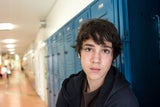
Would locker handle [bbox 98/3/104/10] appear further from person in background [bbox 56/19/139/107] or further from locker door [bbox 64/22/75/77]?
locker door [bbox 64/22/75/77]

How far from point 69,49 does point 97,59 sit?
1614 mm

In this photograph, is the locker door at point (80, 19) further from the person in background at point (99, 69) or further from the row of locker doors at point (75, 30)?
the person in background at point (99, 69)

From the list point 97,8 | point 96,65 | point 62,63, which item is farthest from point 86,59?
point 62,63

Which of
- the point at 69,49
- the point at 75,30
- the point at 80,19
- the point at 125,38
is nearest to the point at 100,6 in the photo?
the point at 125,38

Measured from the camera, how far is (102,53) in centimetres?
114

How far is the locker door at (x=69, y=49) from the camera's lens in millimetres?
2566

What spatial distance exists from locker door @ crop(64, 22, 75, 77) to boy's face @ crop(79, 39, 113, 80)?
1344 mm

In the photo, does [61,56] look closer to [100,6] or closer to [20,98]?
[100,6]

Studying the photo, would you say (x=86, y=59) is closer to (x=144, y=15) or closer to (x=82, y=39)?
(x=82, y=39)

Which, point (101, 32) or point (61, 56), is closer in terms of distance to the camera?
point (101, 32)

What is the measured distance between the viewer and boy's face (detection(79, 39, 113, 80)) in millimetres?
1127

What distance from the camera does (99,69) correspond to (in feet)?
3.70

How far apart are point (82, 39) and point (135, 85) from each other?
0.45m

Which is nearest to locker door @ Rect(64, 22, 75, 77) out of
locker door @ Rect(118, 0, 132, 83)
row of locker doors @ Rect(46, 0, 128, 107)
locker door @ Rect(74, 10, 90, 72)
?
row of locker doors @ Rect(46, 0, 128, 107)
